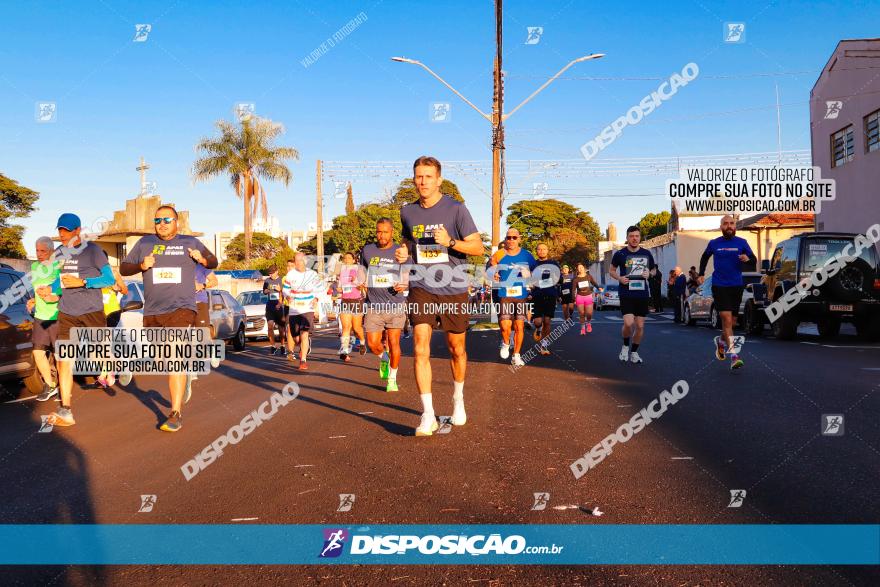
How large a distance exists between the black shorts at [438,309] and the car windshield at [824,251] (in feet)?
36.7

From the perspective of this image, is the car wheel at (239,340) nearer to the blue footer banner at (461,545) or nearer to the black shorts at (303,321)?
the black shorts at (303,321)

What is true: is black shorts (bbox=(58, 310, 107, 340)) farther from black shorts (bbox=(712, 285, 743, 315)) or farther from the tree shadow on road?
black shorts (bbox=(712, 285, 743, 315))

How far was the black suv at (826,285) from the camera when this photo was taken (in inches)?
548

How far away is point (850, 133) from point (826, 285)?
13.1 meters

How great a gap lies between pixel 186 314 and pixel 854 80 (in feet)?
81.2

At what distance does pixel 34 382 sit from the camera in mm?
9594

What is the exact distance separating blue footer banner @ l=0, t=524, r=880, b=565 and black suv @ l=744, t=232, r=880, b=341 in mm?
12191

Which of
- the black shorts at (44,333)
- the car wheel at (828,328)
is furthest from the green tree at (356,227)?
the black shorts at (44,333)

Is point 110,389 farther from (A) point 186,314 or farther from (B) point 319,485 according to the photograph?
(B) point 319,485

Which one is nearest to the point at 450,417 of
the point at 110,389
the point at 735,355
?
the point at 735,355

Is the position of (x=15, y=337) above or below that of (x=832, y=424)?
above

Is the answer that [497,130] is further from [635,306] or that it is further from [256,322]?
[635,306]

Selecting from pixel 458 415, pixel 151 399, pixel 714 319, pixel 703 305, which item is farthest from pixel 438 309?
pixel 703 305

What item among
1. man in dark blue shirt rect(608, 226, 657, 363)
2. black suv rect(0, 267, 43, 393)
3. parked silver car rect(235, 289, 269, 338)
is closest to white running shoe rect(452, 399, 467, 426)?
man in dark blue shirt rect(608, 226, 657, 363)
